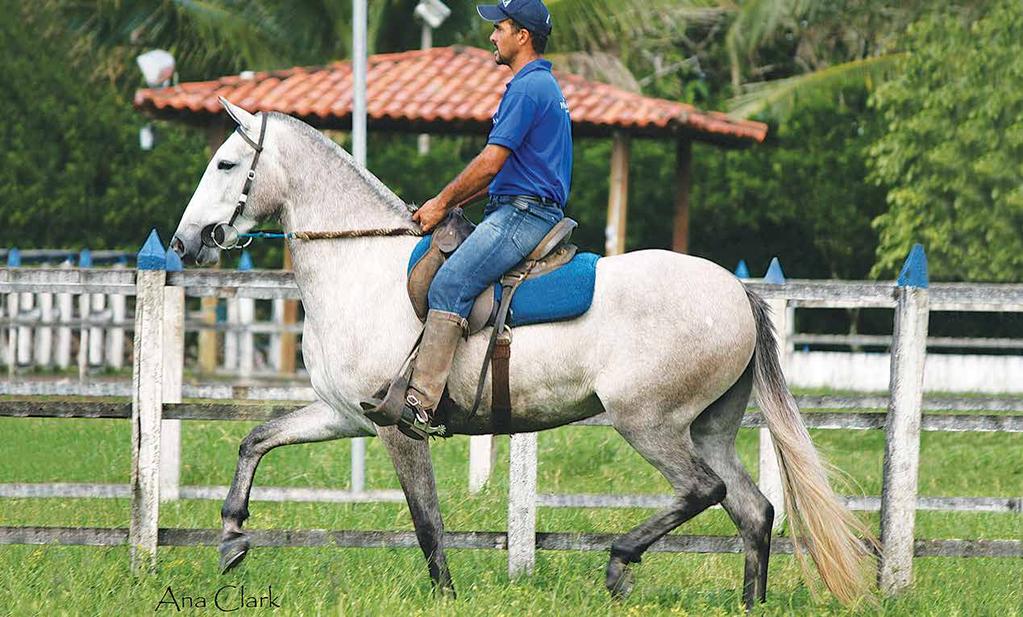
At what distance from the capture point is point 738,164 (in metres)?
22.7

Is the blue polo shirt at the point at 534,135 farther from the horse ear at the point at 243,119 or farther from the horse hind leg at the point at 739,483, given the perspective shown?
the horse hind leg at the point at 739,483

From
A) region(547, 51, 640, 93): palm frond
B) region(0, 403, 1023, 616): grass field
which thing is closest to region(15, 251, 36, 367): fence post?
region(0, 403, 1023, 616): grass field

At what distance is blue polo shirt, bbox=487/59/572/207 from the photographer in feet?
19.0

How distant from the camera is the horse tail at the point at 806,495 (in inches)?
239

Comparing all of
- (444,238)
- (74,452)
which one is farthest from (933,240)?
(444,238)

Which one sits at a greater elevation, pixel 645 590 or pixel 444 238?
pixel 444 238

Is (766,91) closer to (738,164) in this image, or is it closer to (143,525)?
(738,164)

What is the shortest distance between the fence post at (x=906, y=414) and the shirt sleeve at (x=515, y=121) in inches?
82.9

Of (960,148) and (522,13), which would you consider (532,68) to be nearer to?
(522,13)

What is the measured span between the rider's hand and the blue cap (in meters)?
0.82

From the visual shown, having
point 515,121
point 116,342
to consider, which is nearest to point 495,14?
point 515,121

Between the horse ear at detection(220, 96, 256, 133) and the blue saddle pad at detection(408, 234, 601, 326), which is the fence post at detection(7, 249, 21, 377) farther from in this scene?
the blue saddle pad at detection(408, 234, 601, 326)

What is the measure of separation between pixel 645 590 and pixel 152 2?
19.4 metres

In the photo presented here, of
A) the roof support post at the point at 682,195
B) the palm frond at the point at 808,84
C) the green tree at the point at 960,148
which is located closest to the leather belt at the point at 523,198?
the roof support post at the point at 682,195
